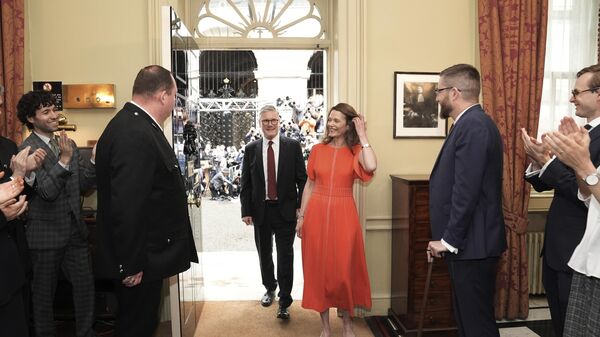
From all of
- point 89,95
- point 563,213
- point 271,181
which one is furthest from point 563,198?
point 89,95

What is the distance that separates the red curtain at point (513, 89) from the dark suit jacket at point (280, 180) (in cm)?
164

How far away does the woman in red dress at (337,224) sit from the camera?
297cm

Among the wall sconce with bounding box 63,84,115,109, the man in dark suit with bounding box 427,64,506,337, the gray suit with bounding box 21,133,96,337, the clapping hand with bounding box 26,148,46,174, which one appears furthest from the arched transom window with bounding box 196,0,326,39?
the man in dark suit with bounding box 427,64,506,337

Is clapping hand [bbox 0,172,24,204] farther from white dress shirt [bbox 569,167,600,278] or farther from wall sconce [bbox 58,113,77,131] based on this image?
white dress shirt [bbox 569,167,600,278]

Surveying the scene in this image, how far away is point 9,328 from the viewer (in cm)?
162

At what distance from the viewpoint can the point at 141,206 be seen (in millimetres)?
2002

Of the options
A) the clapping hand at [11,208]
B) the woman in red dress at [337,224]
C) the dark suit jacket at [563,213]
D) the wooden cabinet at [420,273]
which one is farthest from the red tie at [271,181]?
the clapping hand at [11,208]

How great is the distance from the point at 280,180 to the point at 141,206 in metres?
1.74

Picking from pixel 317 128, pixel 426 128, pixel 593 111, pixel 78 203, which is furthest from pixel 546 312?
pixel 78 203

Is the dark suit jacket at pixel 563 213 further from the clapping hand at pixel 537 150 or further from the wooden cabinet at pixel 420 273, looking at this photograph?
the wooden cabinet at pixel 420 273

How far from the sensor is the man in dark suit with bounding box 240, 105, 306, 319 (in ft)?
11.9

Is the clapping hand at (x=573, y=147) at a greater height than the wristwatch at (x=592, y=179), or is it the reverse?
the clapping hand at (x=573, y=147)

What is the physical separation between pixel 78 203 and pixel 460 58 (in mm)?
3151

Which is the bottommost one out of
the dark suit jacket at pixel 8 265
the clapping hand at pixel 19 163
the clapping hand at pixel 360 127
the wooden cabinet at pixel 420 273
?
the wooden cabinet at pixel 420 273
